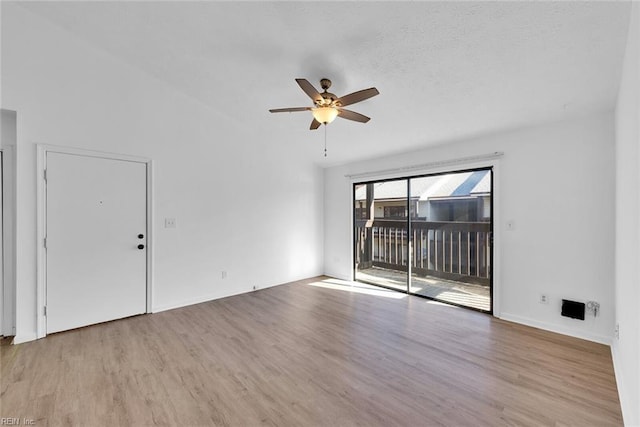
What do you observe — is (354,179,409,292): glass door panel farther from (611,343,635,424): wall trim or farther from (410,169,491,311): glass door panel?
(611,343,635,424): wall trim

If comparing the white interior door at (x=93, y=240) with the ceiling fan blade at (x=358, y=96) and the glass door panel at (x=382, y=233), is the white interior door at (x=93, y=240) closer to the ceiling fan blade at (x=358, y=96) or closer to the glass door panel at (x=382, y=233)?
the ceiling fan blade at (x=358, y=96)

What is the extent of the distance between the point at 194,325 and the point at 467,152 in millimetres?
4078

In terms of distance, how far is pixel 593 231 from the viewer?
273 cm

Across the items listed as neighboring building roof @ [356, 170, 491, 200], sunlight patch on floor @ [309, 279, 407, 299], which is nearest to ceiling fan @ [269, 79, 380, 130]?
neighboring building roof @ [356, 170, 491, 200]

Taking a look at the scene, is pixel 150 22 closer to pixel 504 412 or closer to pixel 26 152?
pixel 26 152

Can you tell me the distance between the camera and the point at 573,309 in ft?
9.18

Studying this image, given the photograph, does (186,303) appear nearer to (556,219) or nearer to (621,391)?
(621,391)

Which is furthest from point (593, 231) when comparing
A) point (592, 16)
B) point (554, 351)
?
point (592, 16)

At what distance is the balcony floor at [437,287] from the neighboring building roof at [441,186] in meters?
1.33

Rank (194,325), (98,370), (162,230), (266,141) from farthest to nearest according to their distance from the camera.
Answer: (266,141), (162,230), (194,325), (98,370)

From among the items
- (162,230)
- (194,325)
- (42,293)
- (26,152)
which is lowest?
(194,325)

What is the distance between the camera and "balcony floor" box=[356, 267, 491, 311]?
12.2ft

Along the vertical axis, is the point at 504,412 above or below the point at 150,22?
below

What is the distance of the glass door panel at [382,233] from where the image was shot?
15.1ft
